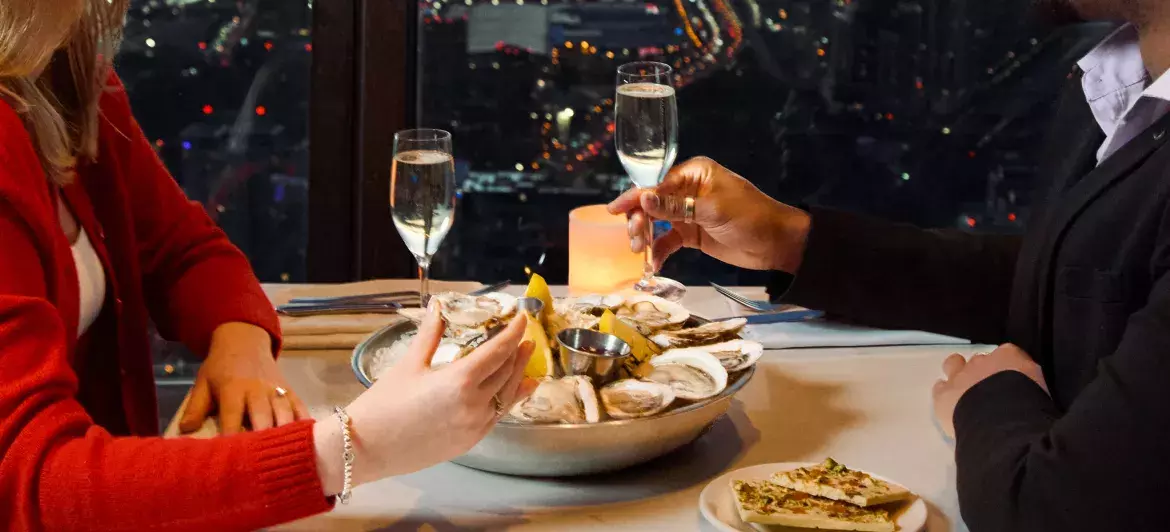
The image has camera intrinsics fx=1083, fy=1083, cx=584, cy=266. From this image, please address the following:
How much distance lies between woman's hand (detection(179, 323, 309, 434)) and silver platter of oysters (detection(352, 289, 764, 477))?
0.08m

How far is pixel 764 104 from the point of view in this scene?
2.73m

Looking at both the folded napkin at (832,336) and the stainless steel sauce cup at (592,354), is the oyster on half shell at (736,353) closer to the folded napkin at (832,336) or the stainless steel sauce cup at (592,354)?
the stainless steel sauce cup at (592,354)

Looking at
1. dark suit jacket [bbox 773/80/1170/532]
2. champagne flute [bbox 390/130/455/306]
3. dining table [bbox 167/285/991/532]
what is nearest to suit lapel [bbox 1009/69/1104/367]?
dark suit jacket [bbox 773/80/1170/532]

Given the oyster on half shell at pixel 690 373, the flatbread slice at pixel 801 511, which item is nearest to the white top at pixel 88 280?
the oyster on half shell at pixel 690 373

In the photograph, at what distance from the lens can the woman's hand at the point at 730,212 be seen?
1.36 m

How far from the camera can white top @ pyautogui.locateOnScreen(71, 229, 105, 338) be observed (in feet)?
3.53

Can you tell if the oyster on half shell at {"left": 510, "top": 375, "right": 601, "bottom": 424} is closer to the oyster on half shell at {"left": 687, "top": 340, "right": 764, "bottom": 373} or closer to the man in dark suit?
the oyster on half shell at {"left": 687, "top": 340, "right": 764, "bottom": 373}

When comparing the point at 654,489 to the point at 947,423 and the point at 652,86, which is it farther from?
the point at 652,86

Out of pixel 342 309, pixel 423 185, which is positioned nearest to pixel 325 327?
pixel 342 309

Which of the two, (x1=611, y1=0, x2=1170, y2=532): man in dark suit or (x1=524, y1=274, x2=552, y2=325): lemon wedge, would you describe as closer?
(x1=611, y1=0, x2=1170, y2=532): man in dark suit

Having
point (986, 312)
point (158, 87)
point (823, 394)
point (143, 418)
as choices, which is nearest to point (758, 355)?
point (823, 394)

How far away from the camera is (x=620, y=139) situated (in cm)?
129

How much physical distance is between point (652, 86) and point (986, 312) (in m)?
0.50

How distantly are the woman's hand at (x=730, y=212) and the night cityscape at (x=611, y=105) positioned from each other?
1183 mm
